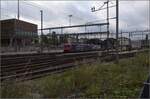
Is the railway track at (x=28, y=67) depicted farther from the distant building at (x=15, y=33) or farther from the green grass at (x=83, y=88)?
the distant building at (x=15, y=33)

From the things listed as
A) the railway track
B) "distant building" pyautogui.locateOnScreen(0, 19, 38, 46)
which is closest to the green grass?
the railway track

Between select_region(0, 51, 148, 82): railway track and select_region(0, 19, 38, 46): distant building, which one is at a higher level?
select_region(0, 19, 38, 46): distant building

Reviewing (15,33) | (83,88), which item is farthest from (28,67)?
(15,33)

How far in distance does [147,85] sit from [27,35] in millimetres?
57536

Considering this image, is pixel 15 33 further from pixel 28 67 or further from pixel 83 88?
pixel 83 88

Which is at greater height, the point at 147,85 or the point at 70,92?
the point at 147,85

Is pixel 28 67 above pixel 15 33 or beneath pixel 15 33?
beneath

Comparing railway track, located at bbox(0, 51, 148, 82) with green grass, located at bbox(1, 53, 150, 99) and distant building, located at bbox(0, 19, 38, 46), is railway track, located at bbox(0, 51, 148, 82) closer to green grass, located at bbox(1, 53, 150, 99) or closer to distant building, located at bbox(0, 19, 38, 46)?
green grass, located at bbox(1, 53, 150, 99)

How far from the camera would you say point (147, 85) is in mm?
6387

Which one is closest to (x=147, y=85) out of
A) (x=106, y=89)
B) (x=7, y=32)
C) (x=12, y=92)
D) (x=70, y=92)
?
(x=106, y=89)

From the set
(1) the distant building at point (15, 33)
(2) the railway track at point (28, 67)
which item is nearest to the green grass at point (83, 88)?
(2) the railway track at point (28, 67)

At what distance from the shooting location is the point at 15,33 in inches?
2362

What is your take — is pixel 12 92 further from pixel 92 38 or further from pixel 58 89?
pixel 92 38

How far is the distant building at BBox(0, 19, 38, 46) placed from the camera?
6034cm
